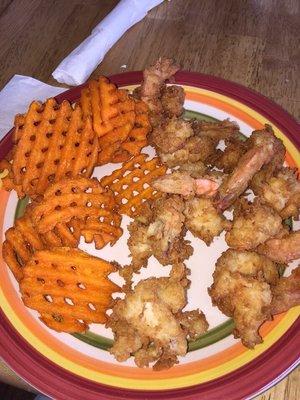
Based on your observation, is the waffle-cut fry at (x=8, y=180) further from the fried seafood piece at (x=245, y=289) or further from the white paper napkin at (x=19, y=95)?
the fried seafood piece at (x=245, y=289)

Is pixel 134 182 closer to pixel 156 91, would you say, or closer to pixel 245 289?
pixel 156 91

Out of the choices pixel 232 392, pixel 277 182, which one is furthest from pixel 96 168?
pixel 232 392

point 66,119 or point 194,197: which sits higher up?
point 66,119

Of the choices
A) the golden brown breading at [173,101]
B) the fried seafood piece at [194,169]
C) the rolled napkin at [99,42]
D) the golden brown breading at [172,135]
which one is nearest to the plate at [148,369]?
the fried seafood piece at [194,169]

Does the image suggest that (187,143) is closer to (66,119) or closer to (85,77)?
(66,119)

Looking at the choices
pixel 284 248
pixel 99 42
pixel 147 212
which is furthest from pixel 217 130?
Answer: pixel 99 42

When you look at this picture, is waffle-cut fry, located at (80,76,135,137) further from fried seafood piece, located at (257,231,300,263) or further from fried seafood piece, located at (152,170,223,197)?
fried seafood piece, located at (257,231,300,263)

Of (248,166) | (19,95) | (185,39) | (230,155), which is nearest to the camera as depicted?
(248,166)
